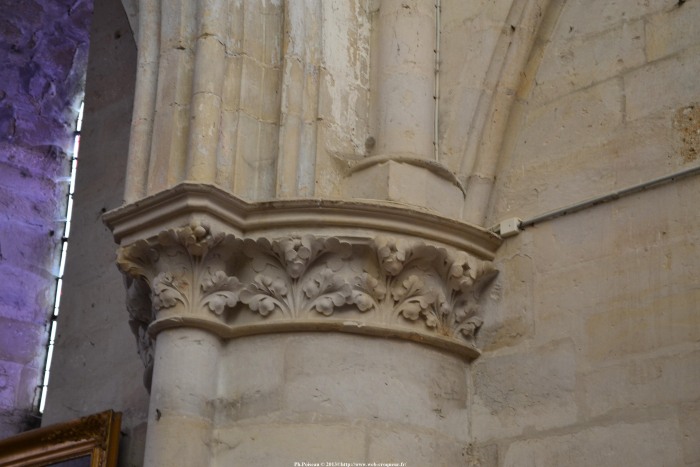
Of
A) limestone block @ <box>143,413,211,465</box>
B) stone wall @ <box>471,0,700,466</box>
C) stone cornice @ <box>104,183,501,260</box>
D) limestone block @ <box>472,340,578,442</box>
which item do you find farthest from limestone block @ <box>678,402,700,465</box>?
limestone block @ <box>143,413,211,465</box>

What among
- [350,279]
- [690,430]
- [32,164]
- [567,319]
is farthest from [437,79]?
[32,164]

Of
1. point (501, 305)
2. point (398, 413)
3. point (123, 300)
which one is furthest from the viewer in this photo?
point (123, 300)

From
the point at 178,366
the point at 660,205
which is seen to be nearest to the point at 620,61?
the point at 660,205

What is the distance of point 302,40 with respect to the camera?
525cm

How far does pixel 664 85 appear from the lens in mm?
4996

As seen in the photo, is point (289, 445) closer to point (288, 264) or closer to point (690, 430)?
point (288, 264)

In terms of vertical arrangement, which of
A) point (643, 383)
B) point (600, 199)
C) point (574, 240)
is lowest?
point (643, 383)

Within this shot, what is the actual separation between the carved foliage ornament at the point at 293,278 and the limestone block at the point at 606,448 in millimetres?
478

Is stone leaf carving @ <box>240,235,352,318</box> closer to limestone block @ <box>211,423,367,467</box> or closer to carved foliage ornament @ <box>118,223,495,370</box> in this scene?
carved foliage ornament @ <box>118,223,495,370</box>

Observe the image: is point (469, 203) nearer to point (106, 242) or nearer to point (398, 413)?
point (398, 413)

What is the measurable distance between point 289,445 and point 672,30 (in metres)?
1.84

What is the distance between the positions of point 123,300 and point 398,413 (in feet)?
6.24

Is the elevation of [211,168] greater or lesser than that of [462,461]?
greater

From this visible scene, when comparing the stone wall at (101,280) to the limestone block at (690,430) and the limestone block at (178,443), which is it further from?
the limestone block at (690,430)
